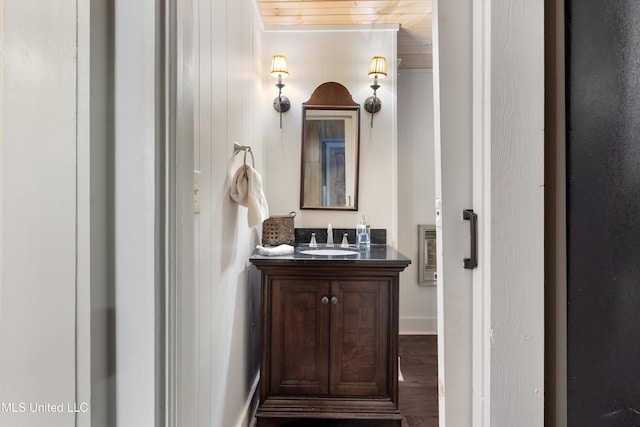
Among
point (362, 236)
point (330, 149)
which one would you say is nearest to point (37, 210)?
point (362, 236)

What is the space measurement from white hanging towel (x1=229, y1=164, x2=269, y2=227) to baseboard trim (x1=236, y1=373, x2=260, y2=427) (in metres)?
0.99

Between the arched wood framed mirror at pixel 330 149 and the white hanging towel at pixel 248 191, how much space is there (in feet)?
3.00

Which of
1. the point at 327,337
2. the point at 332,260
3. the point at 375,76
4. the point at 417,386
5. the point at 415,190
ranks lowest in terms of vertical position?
the point at 417,386

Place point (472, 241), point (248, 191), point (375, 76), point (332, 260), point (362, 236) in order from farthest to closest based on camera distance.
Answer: point (375, 76) → point (362, 236) → point (332, 260) → point (248, 191) → point (472, 241)

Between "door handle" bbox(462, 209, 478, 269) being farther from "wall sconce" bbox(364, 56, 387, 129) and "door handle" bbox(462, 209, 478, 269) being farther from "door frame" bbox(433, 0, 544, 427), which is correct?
"wall sconce" bbox(364, 56, 387, 129)

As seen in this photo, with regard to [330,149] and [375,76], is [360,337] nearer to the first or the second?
[330,149]

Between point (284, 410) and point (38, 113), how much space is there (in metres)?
1.64

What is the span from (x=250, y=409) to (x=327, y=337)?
1.96 feet

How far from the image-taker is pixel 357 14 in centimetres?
227

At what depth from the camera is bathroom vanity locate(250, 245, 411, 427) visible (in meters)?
1.66

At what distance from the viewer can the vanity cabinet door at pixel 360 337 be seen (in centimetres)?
Answer: 167

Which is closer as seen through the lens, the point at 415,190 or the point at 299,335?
the point at 299,335

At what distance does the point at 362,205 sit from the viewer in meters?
2.44

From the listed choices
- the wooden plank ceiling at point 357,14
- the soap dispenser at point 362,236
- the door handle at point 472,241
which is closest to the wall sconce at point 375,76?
the wooden plank ceiling at point 357,14
